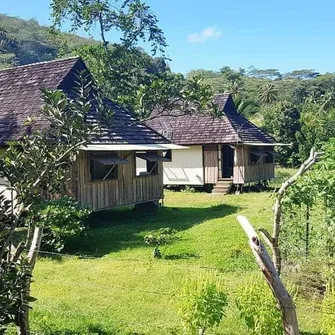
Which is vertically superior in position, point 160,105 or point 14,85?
point 14,85

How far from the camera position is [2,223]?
4078 millimetres

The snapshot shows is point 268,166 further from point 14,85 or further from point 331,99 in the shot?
point 331,99

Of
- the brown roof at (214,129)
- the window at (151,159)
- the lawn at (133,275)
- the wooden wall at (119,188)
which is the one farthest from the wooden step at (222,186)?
the lawn at (133,275)

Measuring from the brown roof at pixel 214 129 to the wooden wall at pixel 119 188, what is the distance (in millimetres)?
6591

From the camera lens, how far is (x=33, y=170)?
421cm

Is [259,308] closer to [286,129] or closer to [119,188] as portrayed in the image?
[119,188]

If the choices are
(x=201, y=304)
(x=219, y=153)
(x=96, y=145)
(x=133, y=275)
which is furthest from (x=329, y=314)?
(x=219, y=153)

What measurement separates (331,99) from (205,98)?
53174mm

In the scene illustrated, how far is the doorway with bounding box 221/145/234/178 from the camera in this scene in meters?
25.7

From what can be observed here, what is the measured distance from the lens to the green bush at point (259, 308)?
5.52 meters

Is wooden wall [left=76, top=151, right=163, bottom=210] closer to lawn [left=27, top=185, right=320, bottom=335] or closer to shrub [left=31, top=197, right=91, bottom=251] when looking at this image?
lawn [left=27, top=185, right=320, bottom=335]

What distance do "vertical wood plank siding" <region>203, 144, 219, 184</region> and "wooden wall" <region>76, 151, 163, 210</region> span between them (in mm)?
6561

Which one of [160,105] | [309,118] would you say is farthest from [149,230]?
[309,118]

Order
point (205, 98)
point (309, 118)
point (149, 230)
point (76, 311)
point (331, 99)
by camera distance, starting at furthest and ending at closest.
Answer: point (331, 99)
point (309, 118)
point (149, 230)
point (76, 311)
point (205, 98)
